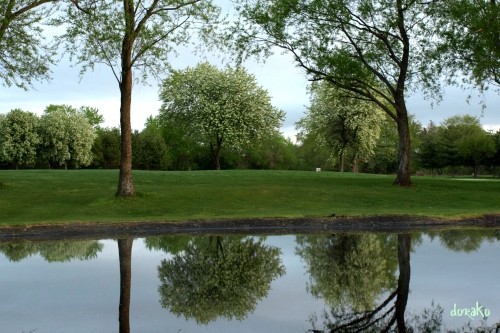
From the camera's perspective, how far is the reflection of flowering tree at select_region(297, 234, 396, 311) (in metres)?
10.0

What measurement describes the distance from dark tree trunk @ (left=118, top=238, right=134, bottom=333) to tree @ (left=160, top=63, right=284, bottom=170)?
5077 cm

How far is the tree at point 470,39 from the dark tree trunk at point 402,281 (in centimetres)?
2005

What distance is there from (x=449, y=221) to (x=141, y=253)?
13.7 m

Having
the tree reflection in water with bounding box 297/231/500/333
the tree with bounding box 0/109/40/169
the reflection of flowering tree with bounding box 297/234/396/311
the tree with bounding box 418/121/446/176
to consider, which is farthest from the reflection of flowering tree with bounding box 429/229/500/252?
the tree with bounding box 418/121/446/176

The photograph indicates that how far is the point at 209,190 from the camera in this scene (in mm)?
33000

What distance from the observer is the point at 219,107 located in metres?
69.5

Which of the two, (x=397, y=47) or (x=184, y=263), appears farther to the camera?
(x=397, y=47)

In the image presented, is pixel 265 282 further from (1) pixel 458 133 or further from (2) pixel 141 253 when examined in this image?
(1) pixel 458 133

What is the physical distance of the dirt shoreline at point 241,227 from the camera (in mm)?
21328

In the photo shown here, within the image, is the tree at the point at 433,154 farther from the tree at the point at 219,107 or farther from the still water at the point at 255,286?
the still water at the point at 255,286

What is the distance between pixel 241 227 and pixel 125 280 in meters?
10.9

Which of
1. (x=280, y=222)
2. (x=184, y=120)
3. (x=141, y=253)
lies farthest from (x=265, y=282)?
(x=184, y=120)

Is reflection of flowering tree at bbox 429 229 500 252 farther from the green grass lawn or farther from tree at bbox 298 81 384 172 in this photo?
tree at bbox 298 81 384 172

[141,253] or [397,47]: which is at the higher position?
[397,47]
